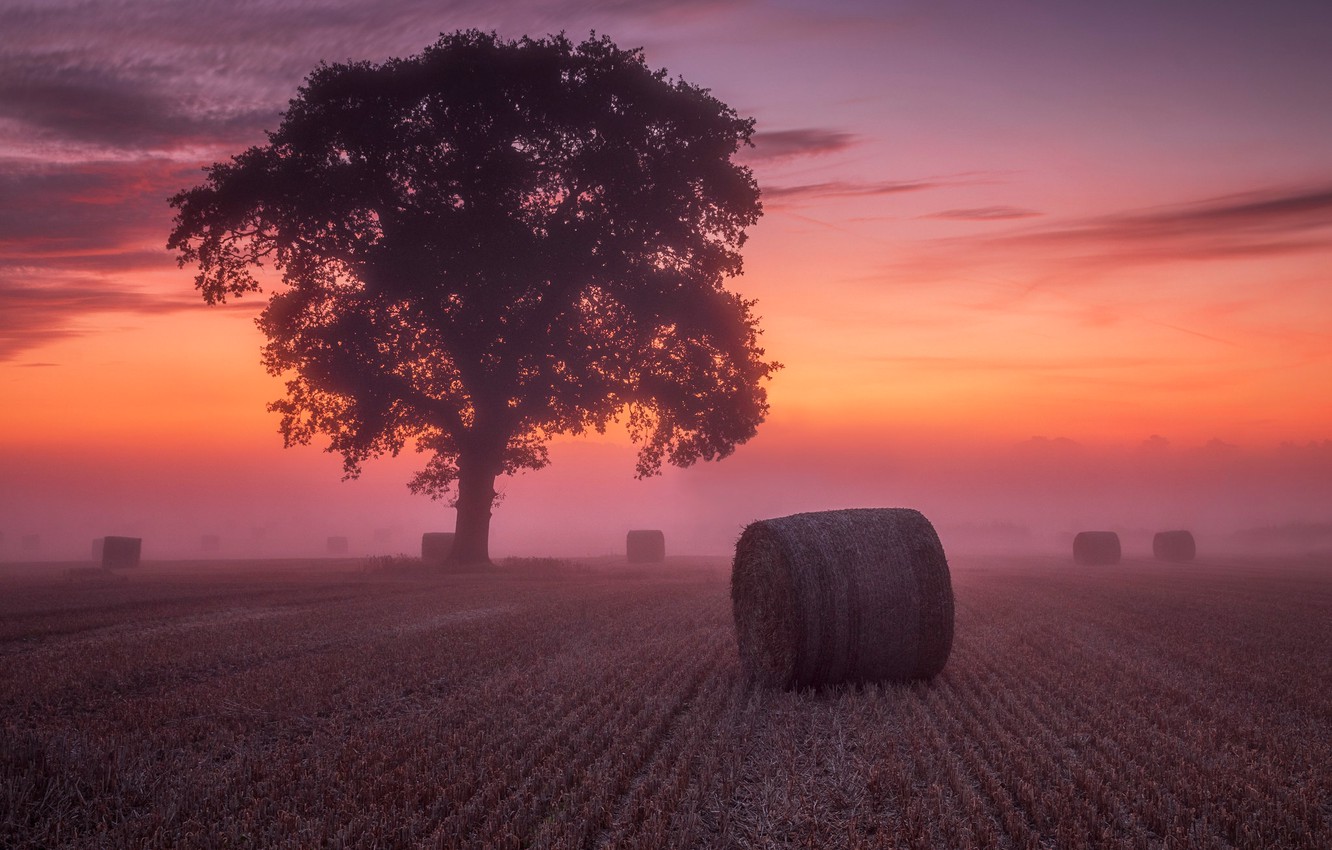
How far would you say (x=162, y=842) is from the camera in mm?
4656

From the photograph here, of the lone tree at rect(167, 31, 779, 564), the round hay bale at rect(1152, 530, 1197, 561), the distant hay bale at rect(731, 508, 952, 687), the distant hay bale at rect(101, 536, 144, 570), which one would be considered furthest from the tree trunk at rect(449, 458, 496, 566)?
the round hay bale at rect(1152, 530, 1197, 561)

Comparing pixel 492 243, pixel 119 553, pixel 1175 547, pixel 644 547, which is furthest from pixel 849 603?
pixel 1175 547

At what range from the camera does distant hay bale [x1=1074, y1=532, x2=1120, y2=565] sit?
1661 inches

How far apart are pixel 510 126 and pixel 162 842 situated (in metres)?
24.3

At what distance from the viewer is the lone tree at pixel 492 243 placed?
2491 cm

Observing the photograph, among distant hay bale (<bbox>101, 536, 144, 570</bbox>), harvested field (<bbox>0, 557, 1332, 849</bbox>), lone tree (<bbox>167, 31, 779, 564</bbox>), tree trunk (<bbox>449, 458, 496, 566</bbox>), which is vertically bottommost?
harvested field (<bbox>0, 557, 1332, 849</bbox>)

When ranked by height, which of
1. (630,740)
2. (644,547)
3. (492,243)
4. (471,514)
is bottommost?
(630,740)

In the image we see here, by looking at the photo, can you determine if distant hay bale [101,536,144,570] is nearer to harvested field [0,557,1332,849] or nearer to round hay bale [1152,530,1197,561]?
harvested field [0,557,1332,849]

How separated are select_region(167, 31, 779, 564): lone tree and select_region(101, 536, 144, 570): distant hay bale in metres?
13.2

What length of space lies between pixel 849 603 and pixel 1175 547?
46.4 meters

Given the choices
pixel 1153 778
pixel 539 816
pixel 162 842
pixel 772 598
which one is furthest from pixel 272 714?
pixel 1153 778

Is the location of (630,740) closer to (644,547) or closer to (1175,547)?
(644,547)

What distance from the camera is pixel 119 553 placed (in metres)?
33.9

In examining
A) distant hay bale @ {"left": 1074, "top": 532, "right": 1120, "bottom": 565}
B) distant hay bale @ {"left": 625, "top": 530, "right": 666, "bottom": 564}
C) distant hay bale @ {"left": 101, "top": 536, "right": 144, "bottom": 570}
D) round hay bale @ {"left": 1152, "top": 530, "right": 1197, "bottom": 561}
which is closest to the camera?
distant hay bale @ {"left": 101, "top": 536, "right": 144, "bottom": 570}
